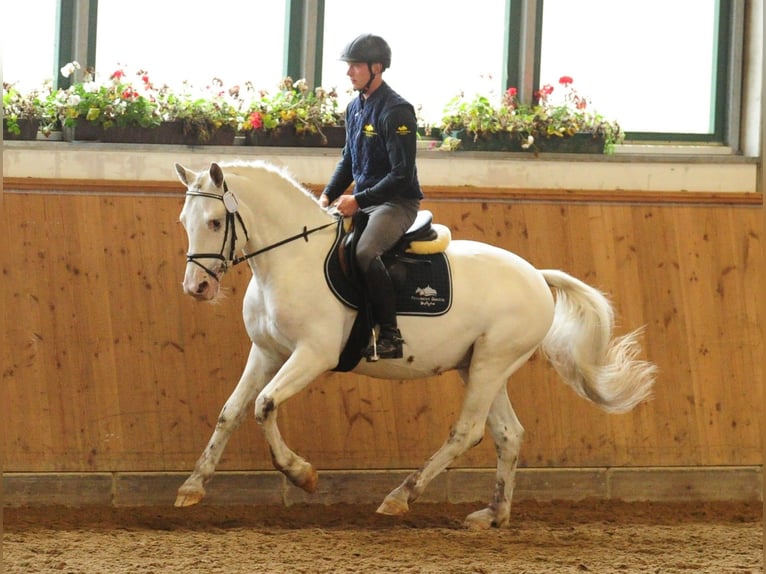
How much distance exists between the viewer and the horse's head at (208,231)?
405 centimetres

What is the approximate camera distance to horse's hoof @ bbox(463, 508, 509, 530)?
476 centimetres

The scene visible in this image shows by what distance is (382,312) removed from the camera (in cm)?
435

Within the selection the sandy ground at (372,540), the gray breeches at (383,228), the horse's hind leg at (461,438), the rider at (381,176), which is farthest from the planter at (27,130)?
the horse's hind leg at (461,438)

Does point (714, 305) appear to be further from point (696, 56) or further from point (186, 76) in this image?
point (186, 76)

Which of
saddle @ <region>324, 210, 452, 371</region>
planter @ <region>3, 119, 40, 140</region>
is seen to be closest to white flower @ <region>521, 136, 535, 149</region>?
saddle @ <region>324, 210, 452, 371</region>

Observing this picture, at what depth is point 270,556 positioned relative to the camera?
4031mm

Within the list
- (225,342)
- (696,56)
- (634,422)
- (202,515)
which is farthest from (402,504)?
(696,56)

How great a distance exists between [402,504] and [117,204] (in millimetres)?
2253

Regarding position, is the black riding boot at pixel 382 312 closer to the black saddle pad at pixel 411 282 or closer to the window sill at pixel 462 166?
the black saddle pad at pixel 411 282

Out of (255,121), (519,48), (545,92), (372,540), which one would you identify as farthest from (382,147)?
(519,48)

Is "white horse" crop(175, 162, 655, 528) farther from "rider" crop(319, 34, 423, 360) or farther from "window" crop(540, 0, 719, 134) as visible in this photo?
"window" crop(540, 0, 719, 134)

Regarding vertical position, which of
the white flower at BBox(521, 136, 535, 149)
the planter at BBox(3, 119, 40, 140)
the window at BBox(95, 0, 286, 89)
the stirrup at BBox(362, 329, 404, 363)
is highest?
the window at BBox(95, 0, 286, 89)

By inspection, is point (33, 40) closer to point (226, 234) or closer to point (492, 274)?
point (226, 234)

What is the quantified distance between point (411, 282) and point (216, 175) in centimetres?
102
